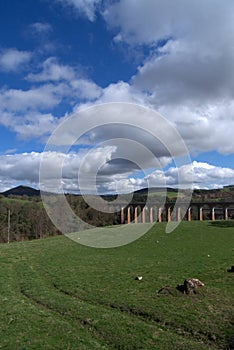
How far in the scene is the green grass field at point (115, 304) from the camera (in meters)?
10.9

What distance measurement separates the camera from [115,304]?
48.1 feet

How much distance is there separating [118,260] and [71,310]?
1345 centimetres

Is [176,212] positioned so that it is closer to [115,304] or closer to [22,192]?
[115,304]

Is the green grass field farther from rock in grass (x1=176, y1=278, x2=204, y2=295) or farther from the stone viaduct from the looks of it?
the stone viaduct

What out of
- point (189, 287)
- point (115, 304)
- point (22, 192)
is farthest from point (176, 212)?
point (22, 192)

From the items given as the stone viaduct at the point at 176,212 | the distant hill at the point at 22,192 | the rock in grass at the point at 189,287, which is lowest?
the rock in grass at the point at 189,287

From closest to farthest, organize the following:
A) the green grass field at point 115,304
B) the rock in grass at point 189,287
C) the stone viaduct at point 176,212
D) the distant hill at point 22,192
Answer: the green grass field at point 115,304 < the rock in grass at point 189,287 < the stone viaduct at point 176,212 < the distant hill at point 22,192

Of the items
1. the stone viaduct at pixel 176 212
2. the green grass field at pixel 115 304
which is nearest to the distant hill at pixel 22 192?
the stone viaduct at pixel 176 212

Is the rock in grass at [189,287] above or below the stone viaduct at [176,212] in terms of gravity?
below

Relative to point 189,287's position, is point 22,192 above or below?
above

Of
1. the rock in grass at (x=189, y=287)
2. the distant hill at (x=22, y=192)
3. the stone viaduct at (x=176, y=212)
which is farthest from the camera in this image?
the distant hill at (x=22, y=192)

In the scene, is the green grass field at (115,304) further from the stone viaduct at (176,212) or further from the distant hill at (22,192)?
the distant hill at (22,192)

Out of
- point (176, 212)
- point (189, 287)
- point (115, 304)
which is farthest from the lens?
point (176, 212)

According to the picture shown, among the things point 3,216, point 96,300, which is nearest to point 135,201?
point 3,216
